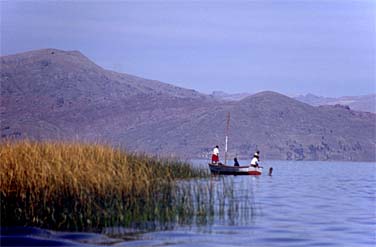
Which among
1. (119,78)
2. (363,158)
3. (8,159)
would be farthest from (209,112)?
(8,159)

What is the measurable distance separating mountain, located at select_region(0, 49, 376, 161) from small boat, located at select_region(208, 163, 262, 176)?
2303 inches

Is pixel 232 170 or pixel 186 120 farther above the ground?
pixel 186 120

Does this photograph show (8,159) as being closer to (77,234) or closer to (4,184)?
(4,184)

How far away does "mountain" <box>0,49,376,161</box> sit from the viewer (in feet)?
393

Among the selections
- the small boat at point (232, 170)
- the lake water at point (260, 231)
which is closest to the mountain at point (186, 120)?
the small boat at point (232, 170)

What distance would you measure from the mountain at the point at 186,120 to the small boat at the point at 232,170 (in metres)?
58.5

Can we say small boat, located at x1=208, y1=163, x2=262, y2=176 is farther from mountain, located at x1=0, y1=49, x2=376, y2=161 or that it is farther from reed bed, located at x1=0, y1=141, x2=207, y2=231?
mountain, located at x1=0, y1=49, x2=376, y2=161

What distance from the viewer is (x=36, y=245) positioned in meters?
15.4

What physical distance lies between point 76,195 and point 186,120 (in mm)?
109786

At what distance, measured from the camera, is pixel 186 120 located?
415ft

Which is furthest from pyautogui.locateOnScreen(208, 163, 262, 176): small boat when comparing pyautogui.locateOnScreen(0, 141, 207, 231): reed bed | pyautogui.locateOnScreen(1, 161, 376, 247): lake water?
pyautogui.locateOnScreen(0, 141, 207, 231): reed bed

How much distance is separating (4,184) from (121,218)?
2498mm

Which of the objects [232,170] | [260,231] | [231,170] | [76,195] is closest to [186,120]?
[232,170]

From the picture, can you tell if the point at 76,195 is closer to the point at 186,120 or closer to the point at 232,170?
the point at 232,170
